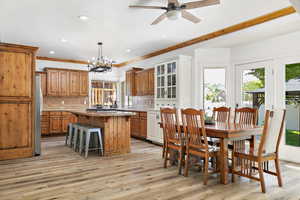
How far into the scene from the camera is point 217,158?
3.27 meters

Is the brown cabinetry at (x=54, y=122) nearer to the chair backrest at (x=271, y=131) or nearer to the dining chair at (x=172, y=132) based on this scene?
the dining chair at (x=172, y=132)

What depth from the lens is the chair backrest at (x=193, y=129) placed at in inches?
117

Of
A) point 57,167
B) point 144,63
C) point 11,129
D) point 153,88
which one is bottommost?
point 57,167

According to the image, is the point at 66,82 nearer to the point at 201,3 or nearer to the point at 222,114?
the point at 222,114

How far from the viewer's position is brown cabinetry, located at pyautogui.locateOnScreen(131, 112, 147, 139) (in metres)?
6.34

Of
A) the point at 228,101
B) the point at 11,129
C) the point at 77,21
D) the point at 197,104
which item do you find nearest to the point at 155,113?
the point at 197,104

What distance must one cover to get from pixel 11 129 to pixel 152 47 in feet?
13.5

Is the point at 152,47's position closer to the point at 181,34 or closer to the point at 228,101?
the point at 181,34

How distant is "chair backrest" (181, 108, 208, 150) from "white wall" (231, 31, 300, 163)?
2.34 metres

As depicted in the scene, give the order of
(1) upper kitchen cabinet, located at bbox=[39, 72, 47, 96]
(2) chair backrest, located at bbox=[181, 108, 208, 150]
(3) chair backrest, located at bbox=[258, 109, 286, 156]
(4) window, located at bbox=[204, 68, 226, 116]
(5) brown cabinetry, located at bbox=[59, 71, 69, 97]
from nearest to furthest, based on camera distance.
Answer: (3) chair backrest, located at bbox=[258, 109, 286, 156], (2) chair backrest, located at bbox=[181, 108, 208, 150], (4) window, located at bbox=[204, 68, 226, 116], (1) upper kitchen cabinet, located at bbox=[39, 72, 47, 96], (5) brown cabinetry, located at bbox=[59, 71, 69, 97]

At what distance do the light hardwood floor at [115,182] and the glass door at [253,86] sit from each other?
141 cm

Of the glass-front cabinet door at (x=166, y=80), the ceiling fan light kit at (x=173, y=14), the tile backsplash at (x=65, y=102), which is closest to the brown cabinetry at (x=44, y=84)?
the tile backsplash at (x=65, y=102)

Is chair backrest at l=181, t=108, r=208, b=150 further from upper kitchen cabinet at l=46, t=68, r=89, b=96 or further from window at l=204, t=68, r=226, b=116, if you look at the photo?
upper kitchen cabinet at l=46, t=68, r=89, b=96

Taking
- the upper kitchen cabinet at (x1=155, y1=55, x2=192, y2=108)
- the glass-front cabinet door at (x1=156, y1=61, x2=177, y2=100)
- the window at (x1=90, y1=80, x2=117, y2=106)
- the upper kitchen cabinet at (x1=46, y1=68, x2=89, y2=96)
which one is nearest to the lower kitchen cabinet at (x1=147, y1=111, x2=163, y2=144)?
the upper kitchen cabinet at (x1=155, y1=55, x2=192, y2=108)
